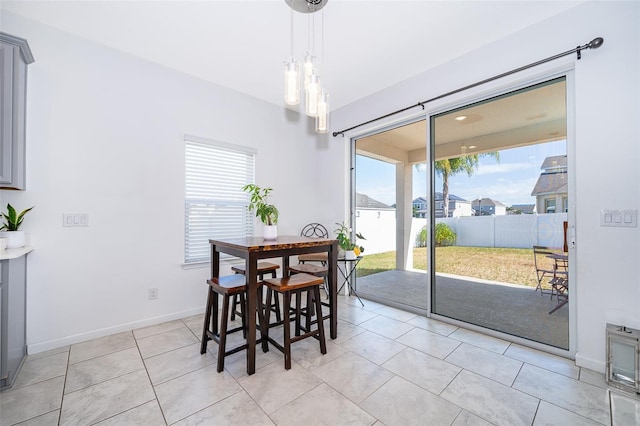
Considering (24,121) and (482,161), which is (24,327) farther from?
(482,161)

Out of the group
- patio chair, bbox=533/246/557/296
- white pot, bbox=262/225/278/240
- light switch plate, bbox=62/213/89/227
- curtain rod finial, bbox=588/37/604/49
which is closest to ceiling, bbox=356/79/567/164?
curtain rod finial, bbox=588/37/604/49

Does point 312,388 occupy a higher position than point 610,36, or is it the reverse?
point 610,36

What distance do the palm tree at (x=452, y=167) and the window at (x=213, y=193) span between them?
2452 millimetres

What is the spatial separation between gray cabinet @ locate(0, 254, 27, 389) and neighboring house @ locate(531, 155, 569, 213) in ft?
13.5

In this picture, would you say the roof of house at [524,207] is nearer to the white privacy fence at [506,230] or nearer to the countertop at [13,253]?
the white privacy fence at [506,230]

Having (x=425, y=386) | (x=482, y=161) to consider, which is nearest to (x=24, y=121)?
(x=425, y=386)

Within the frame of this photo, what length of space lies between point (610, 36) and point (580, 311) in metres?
2.09

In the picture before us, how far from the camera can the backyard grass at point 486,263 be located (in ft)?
8.30

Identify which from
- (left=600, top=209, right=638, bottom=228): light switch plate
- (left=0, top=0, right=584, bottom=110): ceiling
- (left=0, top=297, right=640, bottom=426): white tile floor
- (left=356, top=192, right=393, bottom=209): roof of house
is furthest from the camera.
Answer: (left=356, top=192, right=393, bottom=209): roof of house

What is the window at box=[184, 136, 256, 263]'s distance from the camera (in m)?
3.23

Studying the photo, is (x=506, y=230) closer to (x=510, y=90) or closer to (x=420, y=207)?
(x=420, y=207)

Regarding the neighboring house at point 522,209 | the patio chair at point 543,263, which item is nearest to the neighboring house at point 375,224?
the neighboring house at point 522,209

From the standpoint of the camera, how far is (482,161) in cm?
277

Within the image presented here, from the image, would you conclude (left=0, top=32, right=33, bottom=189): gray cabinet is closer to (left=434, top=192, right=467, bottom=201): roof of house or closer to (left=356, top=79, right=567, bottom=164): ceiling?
(left=356, top=79, right=567, bottom=164): ceiling
